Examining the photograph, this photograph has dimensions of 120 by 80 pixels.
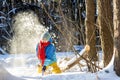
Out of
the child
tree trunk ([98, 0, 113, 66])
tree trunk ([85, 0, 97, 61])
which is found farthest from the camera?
tree trunk ([85, 0, 97, 61])

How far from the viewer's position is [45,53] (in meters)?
9.15

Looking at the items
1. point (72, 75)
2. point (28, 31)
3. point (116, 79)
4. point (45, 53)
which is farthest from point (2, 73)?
point (28, 31)

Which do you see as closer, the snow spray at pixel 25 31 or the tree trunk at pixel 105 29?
the tree trunk at pixel 105 29

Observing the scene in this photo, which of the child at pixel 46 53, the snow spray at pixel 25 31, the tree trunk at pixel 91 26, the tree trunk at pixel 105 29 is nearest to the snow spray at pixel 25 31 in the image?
the snow spray at pixel 25 31

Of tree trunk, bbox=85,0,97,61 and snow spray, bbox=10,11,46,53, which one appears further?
snow spray, bbox=10,11,46,53

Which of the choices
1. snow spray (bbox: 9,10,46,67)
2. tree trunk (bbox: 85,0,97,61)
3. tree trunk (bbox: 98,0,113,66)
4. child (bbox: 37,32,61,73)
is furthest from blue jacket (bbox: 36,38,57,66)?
snow spray (bbox: 9,10,46,67)

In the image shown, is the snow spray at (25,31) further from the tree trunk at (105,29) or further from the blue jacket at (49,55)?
the tree trunk at (105,29)

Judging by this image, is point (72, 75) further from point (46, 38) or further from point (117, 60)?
point (46, 38)

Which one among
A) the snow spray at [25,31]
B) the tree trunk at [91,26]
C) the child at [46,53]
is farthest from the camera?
the snow spray at [25,31]

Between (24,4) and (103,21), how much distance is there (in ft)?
44.7

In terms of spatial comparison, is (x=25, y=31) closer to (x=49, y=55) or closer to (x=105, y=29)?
(x=49, y=55)

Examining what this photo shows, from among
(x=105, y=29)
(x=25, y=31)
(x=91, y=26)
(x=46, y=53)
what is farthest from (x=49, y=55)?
(x=25, y=31)

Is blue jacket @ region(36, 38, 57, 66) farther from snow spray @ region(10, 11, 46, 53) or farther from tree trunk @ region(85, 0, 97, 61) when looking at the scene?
snow spray @ region(10, 11, 46, 53)

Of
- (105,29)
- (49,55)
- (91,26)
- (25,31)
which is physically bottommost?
(25,31)
